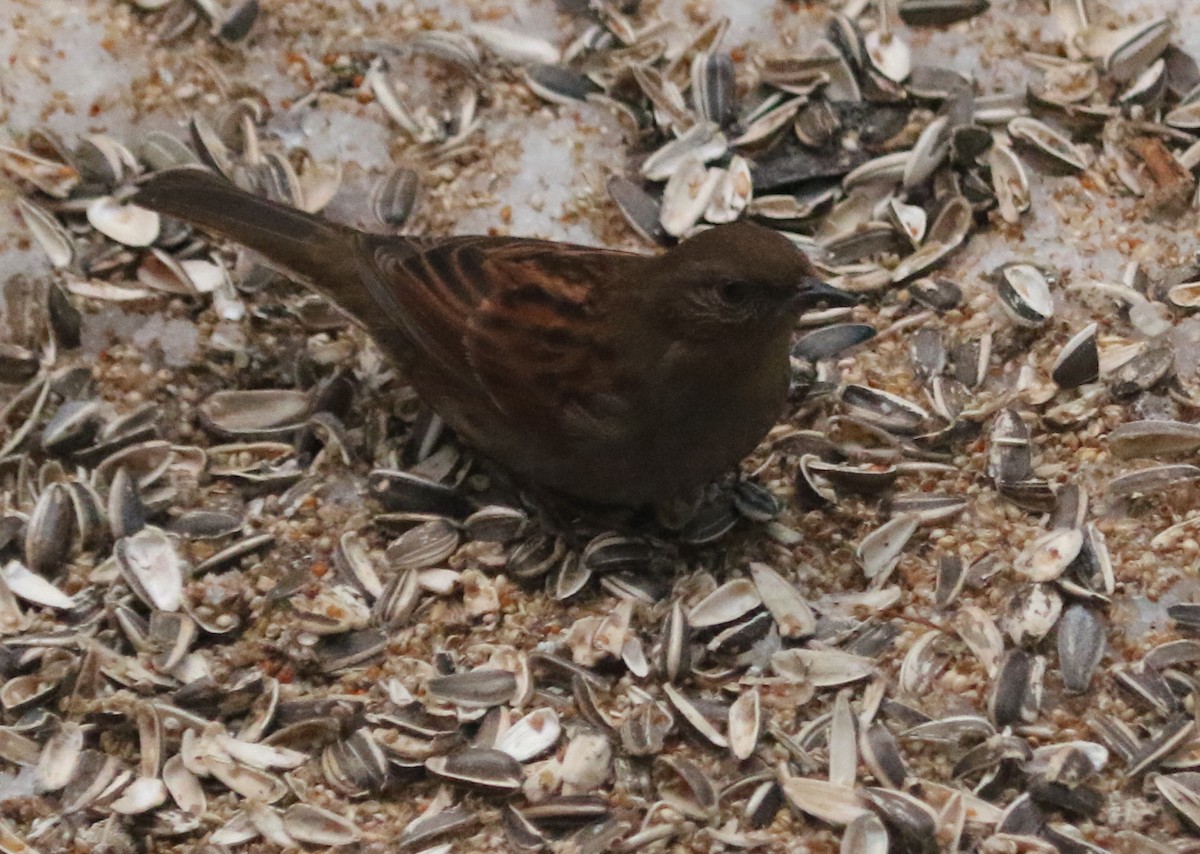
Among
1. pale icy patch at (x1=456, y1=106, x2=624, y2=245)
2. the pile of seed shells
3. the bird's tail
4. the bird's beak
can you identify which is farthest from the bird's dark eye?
the bird's tail

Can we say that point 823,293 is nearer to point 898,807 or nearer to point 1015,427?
point 1015,427

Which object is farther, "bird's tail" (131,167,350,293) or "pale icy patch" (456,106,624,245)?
"pale icy patch" (456,106,624,245)

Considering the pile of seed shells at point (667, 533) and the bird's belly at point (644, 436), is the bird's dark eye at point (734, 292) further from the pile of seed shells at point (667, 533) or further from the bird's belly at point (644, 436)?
the pile of seed shells at point (667, 533)

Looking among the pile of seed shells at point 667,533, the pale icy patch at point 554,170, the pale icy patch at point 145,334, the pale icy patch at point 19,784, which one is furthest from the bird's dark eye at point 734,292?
the pale icy patch at point 19,784

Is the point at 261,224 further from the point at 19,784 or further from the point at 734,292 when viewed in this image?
the point at 19,784

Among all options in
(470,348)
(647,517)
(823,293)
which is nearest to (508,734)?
(647,517)

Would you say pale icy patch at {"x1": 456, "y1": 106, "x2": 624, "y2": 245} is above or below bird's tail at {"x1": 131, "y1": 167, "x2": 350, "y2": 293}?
below

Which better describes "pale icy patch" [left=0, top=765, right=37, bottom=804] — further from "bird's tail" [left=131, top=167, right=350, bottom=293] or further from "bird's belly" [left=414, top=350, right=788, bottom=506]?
"bird's tail" [left=131, top=167, right=350, bottom=293]

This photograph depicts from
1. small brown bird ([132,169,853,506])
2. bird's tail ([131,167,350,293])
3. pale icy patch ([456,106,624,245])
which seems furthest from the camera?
pale icy patch ([456,106,624,245])
